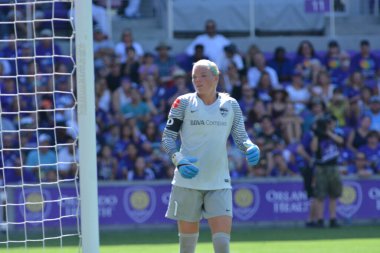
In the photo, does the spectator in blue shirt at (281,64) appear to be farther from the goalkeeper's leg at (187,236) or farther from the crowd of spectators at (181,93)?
the goalkeeper's leg at (187,236)

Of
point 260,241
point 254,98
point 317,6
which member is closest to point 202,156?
point 260,241

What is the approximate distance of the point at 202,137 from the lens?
870 cm

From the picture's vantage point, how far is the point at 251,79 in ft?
66.9

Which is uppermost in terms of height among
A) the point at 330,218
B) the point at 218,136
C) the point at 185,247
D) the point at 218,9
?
the point at 218,9

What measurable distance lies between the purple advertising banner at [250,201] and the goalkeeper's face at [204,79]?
913cm

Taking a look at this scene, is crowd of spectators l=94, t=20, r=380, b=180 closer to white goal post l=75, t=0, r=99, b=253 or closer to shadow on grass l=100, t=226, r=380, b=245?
shadow on grass l=100, t=226, r=380, b=245

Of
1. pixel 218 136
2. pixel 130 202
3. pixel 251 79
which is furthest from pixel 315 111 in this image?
pixel 218 136

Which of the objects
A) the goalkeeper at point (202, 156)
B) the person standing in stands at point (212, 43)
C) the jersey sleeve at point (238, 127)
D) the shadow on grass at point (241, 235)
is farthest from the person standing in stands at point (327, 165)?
the goalkeeper at point (202, 156)

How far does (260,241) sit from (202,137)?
6611mm

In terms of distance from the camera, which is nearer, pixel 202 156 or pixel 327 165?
pixel 202 156

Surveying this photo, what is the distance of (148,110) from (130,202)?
2417 millimetres

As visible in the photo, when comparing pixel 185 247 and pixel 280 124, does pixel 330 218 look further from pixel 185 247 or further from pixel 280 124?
pixel 185 247

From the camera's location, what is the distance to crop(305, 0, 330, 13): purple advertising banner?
2238cm

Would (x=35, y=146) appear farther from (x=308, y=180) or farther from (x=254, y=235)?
(x=308, y=180)
